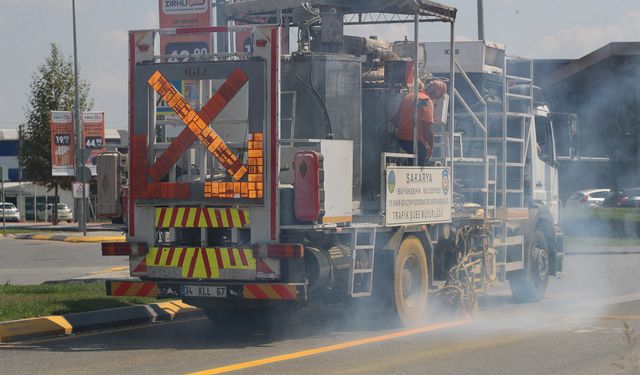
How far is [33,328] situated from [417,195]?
4.42 m

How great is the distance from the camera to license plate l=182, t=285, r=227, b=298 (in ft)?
37.4

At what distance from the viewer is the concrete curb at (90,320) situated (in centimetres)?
1191

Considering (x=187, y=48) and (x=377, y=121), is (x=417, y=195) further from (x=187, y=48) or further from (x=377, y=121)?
(x=187, y=48)

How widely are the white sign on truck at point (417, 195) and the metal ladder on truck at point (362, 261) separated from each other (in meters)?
0.31

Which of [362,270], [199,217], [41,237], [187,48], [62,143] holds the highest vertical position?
[187,48]

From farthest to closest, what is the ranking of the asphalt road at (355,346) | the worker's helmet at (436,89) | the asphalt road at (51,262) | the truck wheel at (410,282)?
the asphalt road at (51,262), the worker's helmet at (436,89), the truck wheel at (410,282), the asphalt road at (355,346)

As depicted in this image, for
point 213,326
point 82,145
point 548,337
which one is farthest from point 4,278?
point 82,145

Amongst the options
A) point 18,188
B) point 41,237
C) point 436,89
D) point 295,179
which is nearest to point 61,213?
point 18,188

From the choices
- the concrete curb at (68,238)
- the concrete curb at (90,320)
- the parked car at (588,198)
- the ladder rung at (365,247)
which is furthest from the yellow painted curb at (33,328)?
the parked car at (588,198)

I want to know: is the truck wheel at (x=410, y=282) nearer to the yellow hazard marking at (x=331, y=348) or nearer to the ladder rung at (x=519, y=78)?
the yellow hazard marking at (x=331, y=348)

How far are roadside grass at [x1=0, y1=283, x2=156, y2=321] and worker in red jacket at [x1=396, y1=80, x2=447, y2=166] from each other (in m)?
3.94

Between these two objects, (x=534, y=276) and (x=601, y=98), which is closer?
(x=534, y=276)

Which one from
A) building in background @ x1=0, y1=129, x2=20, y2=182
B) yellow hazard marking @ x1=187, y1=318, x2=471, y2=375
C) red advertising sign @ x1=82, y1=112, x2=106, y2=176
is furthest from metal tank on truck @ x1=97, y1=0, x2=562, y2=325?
building in background @ x1=0, y1=129, x2=20, y2=182

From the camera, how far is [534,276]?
16.5m
